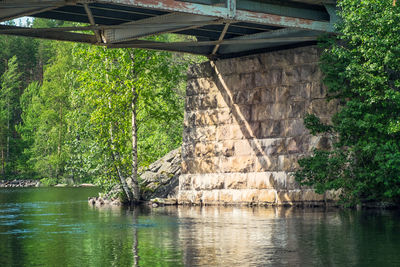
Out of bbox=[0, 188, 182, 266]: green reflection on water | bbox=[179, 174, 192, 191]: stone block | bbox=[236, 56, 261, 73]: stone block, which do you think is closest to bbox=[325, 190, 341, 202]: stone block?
bbox=[236, 56, 261, 73]: stone block

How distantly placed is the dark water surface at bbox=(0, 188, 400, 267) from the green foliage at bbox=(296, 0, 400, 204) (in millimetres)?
1199

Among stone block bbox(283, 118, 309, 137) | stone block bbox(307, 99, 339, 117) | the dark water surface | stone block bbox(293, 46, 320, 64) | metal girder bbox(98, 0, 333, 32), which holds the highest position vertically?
metal girder bbox(98, 0, 333, 32)

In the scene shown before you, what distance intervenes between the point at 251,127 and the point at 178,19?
7522mm

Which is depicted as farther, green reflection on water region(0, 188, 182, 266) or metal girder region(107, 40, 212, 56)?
metal girder region(107, 40, 212, 56)

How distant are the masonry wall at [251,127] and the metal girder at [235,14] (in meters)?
2.66

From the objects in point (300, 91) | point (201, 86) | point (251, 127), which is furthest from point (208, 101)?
point (300, 91)

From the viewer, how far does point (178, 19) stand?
2417 centimetres

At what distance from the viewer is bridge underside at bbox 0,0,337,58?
2227 cm

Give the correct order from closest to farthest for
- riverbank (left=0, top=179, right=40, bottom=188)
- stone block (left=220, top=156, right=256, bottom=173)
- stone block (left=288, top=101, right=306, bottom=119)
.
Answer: stone block (left=288, top=101, right=306, bottom=119) → stone block (left=220, top=156, right=256, bottom=173) → riverbank (left=0, top=179, right=40, bottom=188)

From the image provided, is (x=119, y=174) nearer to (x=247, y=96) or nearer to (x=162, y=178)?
(x=162, y=178)

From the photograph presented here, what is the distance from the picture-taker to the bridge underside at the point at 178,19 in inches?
877

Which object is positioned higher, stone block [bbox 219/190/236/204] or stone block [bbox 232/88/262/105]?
stone block [bbox 232/88/262/105]

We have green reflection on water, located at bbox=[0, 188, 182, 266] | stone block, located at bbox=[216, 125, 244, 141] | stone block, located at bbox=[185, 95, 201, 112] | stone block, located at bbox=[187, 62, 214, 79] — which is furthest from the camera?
stone block, located at bbox=[185, 95, 201, 112]

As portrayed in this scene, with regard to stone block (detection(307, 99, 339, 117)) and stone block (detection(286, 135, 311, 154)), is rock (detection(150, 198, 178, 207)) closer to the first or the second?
stone block (detection(286, 135, 311, 154))
